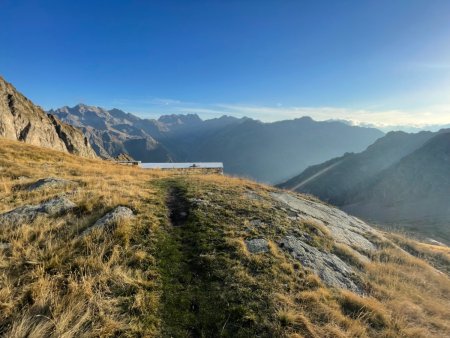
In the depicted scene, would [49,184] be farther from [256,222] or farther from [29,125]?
[29,125]

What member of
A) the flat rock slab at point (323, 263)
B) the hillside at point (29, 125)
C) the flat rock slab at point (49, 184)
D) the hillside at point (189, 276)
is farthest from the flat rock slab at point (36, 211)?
the hillside at point (29, 125)

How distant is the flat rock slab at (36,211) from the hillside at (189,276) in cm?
6

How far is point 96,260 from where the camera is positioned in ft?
22.9

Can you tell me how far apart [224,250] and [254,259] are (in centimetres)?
110

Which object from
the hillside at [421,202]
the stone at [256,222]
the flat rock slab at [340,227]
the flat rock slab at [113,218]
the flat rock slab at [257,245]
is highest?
the flat rock slab at [113,218]

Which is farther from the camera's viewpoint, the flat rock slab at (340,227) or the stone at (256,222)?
the flat rock slab at (340,227)

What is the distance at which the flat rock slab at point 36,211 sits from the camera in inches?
365

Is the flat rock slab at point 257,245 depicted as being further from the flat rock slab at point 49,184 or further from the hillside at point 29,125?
the hillside at point 29,125

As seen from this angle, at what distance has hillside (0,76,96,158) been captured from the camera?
77750mm

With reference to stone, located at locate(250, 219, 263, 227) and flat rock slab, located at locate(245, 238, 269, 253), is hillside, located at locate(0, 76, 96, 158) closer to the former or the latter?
stone, located at locate(250, 219, 263, 227)

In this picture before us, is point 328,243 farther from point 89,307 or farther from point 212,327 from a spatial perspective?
point 89,307

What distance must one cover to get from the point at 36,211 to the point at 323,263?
11168 mm

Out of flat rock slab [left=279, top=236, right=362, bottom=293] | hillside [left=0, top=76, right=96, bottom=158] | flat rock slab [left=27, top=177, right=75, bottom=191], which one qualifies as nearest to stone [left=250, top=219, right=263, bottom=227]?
flat rock slab [left=279, top=236, right=362, bottom=293]

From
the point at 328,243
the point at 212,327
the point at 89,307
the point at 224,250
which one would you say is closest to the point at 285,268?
the point at 224,250
